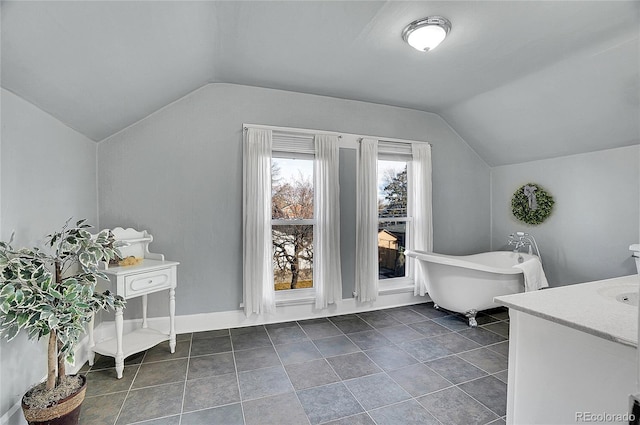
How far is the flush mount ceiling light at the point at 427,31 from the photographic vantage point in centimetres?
207

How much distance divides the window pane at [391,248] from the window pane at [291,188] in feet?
3.49

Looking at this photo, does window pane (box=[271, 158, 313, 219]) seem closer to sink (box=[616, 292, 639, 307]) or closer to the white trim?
the white trim

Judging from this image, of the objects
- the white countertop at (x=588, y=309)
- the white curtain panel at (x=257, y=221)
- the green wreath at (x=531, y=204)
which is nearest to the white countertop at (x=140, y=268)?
the white curtain panel at (x=257, y=221)

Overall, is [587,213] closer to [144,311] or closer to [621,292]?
[621,292]

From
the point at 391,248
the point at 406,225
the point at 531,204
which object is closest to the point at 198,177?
the point at 391,248

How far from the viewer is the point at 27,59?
4.98ft

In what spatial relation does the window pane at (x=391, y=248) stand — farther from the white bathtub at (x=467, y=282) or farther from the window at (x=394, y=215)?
the white bathtub at (x=467, y=282)

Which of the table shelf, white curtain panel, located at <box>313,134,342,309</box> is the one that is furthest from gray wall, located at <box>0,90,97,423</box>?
white curtain panel, located at <box>313,134,342,309</box>

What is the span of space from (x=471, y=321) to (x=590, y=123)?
2392 millimetres

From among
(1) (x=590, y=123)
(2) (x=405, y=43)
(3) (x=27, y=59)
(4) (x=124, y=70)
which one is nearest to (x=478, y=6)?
(2) (x=405, y=43)

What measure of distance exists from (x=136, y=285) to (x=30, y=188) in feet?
3.13

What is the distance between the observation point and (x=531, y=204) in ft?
12.7

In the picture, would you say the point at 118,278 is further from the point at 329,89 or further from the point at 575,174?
the point at 575,174

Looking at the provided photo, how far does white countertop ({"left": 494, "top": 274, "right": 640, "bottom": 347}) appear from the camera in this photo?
100cm
